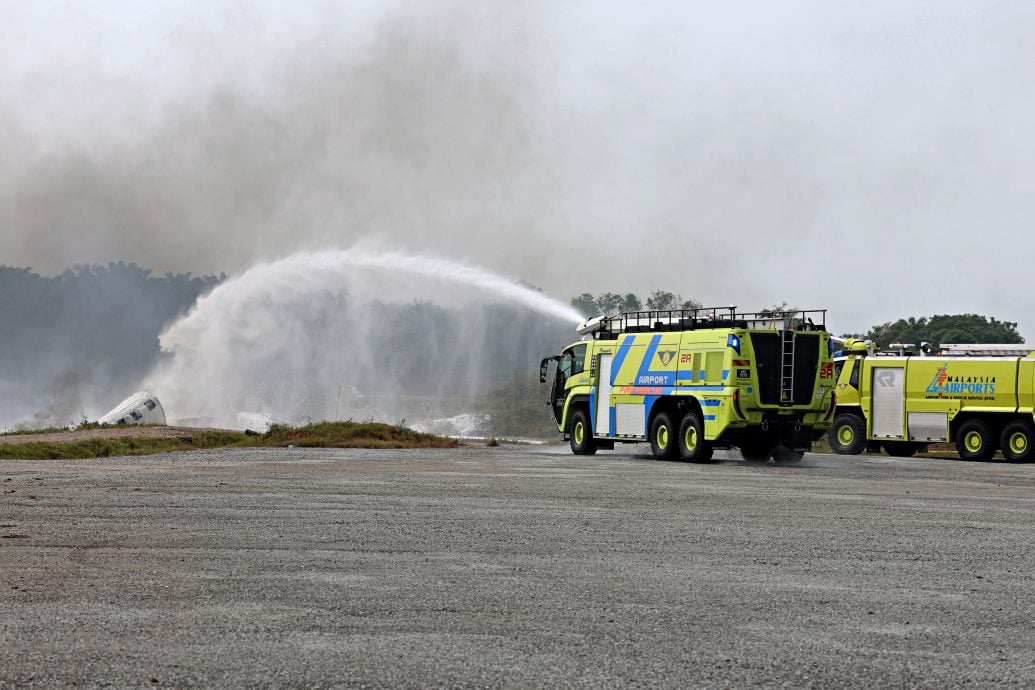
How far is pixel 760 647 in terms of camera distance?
777 centimetres

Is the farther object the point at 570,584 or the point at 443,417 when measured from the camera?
the point at 443,417

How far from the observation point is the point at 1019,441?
3359 centimetres

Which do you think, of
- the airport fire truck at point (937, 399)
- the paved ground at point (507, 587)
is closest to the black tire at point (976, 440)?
the airport fire truck at point (937, 399)

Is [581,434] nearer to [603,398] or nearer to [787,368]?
[603,398]

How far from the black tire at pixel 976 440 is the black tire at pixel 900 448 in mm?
2336

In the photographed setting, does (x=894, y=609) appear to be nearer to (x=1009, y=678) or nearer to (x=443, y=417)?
(x=1009, y=678)

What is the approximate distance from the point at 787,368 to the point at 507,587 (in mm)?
19936

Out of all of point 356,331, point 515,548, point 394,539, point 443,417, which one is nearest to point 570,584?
point 515,548

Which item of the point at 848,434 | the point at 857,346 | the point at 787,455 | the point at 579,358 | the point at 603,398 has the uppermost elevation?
the point at 857,346

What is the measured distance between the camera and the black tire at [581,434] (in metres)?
33.0

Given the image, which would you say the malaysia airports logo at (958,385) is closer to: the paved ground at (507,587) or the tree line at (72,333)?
the paved ground at (507,587)

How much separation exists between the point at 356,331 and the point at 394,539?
44.9 metres

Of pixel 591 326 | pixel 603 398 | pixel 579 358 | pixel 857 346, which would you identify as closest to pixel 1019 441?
pixel 857 346

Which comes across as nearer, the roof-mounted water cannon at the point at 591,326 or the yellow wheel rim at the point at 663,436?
the yellow wheel rim at the point at 663,436
